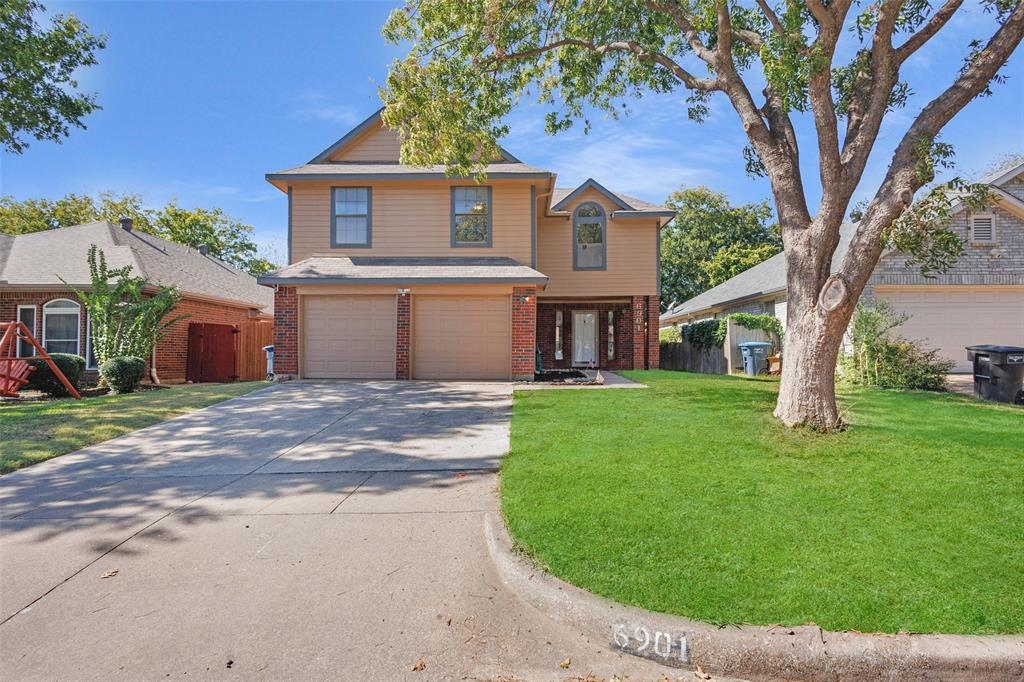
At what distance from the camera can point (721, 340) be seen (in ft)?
A: 61.8

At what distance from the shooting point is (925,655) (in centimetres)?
277

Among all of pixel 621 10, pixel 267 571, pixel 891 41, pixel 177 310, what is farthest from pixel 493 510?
pixel 177 310

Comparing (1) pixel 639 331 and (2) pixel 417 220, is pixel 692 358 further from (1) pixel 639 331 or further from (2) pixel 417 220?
(2) pixel 417 220

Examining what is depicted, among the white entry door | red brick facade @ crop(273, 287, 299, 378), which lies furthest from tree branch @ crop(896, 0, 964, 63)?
the white entry door

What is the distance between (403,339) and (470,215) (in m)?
3.94

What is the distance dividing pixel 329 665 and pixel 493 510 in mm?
2093

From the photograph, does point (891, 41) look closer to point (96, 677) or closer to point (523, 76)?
point (523, 76)

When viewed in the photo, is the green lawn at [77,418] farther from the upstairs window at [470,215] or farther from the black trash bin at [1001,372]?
the black trash bin at [1001,372]

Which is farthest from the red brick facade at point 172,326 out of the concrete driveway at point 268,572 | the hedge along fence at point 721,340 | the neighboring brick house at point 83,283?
the hedge along fence at point 721,340

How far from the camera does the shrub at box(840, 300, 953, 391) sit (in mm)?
11320

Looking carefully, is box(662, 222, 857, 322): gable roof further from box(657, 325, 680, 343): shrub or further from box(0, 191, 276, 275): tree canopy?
box(0, 191, 276, 275): tree canopy

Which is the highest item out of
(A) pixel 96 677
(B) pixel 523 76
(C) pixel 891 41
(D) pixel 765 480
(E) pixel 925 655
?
A: (B) pixel 523 76

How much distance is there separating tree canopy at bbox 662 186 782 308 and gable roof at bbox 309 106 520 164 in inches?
942

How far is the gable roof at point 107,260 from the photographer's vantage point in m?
16.1
